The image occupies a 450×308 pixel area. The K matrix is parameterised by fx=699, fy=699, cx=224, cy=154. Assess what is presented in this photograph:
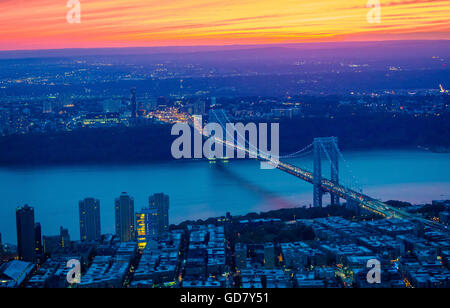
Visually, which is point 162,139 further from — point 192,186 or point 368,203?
point 368,203

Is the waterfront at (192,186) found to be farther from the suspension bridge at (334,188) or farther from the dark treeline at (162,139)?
the dark treeline at (162,139)

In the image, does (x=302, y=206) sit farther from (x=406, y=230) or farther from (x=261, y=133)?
(x=261, y=133)

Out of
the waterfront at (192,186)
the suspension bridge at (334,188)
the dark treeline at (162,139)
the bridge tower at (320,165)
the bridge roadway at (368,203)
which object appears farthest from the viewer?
the dark treeline at (162,139)

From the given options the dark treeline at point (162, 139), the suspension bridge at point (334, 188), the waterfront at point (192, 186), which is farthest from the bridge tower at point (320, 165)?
the dark treeline at point (162, 139)

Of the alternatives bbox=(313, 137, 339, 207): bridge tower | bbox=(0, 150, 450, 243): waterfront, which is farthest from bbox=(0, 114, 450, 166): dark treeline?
bbox=(313, 137, 339, 207): bridge tower

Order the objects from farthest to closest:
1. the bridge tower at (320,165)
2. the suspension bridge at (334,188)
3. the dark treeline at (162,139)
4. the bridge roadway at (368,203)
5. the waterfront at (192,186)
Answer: the dark treeline at (162,139)
the bridge tower at (320,165)
the waterfront at (192,186)
the suspension bridge at (334,188)
the bridge roadway at (368,203)

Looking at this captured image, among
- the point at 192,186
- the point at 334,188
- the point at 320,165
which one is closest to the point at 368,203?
the point at 334,188
